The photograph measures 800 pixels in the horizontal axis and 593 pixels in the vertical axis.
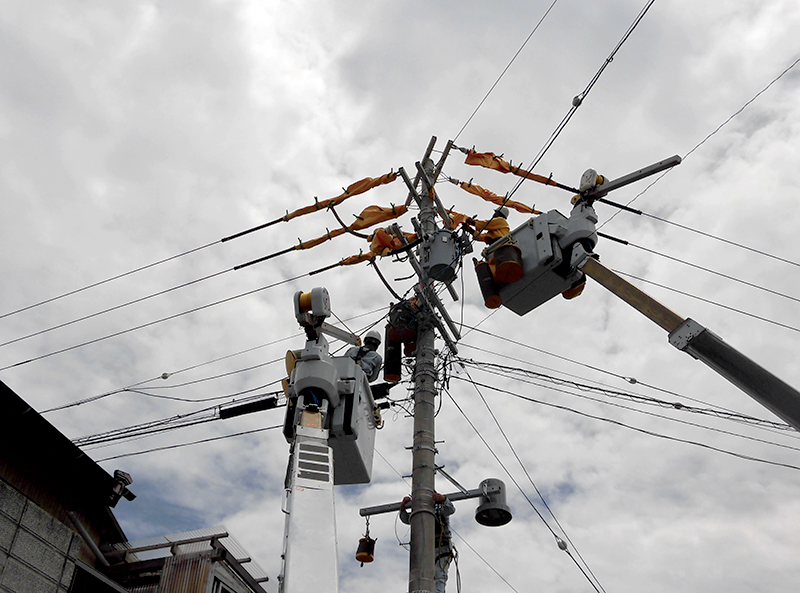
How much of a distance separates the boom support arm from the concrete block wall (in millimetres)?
8002

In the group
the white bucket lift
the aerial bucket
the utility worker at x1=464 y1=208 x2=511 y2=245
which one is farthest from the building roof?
the utility worker at x1=464 y1=208 x2=511 y2=245

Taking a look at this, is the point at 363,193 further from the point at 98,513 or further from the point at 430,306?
the point at 98,513

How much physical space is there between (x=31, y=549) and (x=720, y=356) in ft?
28.1

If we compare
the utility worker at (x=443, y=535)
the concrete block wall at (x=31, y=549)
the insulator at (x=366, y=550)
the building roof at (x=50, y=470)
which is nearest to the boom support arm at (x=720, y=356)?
the utility worker at (x=443, y=535)

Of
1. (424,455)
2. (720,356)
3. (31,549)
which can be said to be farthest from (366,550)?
(720,356)

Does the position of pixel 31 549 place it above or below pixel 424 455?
below

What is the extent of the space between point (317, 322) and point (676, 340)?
13.5ft

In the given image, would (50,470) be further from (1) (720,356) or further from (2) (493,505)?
(1) (720,356)

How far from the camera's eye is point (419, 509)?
8.43 meters

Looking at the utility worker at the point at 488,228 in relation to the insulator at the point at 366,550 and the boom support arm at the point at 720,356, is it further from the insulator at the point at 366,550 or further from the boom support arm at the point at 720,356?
the insulator at the point at 366,550

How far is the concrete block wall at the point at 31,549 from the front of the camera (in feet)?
25.9

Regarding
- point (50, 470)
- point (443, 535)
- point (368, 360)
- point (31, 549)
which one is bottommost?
point (31, 549)

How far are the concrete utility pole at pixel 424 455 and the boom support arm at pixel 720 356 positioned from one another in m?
3.47

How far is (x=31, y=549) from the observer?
8.27 meters
